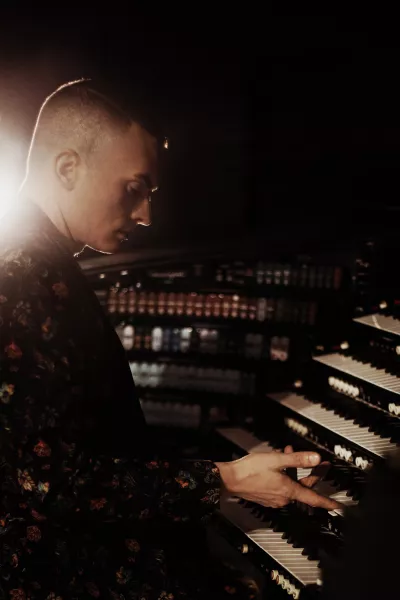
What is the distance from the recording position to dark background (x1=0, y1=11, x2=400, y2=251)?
4.10 metres

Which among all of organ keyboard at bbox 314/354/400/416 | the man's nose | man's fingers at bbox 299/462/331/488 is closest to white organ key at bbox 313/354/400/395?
organ keyboard at bbox 314/354/400/416

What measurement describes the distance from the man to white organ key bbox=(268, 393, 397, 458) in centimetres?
75

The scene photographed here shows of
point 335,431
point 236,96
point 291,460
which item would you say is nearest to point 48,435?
point 291,460

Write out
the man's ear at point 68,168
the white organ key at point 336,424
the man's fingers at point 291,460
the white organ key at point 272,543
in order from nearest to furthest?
the man's fingers at point 291,460
the man's ear at point 68,168
the white organ key at point 272,543
the white organ key at point 336,424

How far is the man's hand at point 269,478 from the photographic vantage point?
168 centimetres

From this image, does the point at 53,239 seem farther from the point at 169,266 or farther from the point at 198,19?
the point at 198,19

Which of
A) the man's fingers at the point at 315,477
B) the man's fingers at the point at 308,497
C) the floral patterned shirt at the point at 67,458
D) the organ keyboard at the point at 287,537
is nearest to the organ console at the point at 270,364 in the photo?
the organ keyboard at the point at 287,537

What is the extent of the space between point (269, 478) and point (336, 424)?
3.33 feet

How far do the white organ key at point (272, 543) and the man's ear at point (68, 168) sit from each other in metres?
1.30

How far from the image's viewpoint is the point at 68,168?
1.81 m

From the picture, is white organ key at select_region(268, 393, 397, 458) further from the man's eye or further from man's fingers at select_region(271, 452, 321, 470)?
the man's eye

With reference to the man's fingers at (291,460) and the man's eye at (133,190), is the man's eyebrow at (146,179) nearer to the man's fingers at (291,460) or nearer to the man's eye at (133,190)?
the man's eye at (133,190)

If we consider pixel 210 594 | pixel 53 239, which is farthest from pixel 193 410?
pixel 53 239

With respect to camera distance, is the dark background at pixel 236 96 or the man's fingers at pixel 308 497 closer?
the man's fingers at pixel 308 497
